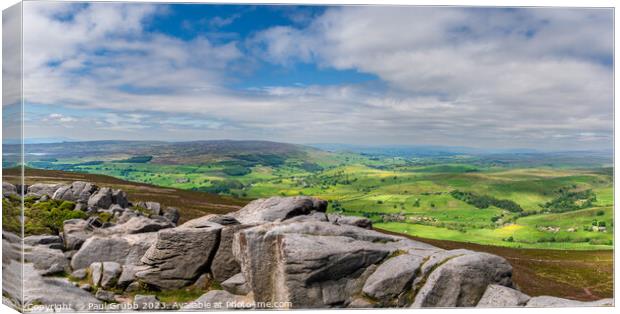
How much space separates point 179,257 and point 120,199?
6613mm

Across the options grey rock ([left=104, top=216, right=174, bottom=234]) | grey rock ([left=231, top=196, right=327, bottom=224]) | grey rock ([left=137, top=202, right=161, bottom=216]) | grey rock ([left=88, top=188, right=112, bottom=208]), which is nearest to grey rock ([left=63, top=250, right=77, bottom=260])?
grey rock ([left=104, top=216, right=174, bottom=234])

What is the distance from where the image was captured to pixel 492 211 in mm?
18109

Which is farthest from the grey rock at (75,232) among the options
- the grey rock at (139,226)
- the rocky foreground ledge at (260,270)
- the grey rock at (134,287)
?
the grey rock at (134,287)

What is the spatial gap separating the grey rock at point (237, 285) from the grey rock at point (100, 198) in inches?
307

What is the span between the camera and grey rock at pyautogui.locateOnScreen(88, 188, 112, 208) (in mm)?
21344

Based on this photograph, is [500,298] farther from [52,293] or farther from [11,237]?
[11,237]

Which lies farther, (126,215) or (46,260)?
(126,215)

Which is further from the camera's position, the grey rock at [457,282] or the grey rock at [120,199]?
the grey rock at [120,199]

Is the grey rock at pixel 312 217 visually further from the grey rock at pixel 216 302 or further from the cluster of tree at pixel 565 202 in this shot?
the cluster of tree at pixel 565 202

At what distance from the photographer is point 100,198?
2166cm

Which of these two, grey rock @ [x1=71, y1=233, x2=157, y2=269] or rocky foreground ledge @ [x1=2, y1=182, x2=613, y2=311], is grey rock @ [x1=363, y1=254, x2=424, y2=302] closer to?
rocky foreground ledge @ [x1=2, y1=182, x2=613, y2=311]

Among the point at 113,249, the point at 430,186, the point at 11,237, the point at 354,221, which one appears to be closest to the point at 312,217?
the point at 354,221

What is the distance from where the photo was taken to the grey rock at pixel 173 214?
23.1 m

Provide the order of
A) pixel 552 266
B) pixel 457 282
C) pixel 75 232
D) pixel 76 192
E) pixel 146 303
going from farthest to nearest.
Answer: pixel 76 192 → pixel 75 232 → pixel 552 266 → pixel 146 303 → pixel 457 282
